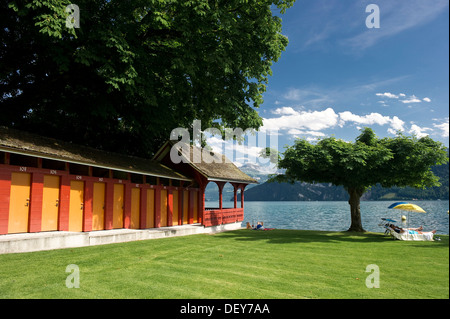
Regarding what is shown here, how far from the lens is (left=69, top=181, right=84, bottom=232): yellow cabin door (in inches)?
586


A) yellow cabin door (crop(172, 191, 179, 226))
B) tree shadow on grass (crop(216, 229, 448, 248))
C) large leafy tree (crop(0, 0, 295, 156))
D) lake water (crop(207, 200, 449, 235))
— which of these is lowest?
lake water (crop(207, 200, 449, 235))

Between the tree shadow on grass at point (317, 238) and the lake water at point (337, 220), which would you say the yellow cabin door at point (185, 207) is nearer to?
the tree shadow on grass at point (317, 238)

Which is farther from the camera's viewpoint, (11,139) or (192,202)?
(192,202)

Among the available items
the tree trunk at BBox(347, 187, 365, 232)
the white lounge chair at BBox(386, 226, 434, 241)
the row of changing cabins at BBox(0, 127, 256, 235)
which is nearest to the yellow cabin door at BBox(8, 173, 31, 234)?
the row of changing cabins at BBox(0, 127, 256, 235)

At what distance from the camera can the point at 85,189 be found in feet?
50.8

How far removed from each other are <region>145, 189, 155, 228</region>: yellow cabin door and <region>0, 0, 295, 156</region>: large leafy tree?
4.12 meters

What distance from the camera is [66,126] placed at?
21.6 meters

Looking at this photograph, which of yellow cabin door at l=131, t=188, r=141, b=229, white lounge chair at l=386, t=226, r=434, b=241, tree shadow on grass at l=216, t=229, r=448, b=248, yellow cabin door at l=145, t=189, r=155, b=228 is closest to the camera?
tree shadow on grass at l=216, t=229, r=448, b=248

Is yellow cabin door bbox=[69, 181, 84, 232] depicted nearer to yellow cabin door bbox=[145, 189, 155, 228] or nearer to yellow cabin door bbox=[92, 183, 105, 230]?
yellow cabin door bbox=[92, 183, 105, 230]

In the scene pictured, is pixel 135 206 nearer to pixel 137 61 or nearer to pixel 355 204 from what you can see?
pixel 137 61

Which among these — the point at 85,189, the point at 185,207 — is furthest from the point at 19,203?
the point at 185,207
